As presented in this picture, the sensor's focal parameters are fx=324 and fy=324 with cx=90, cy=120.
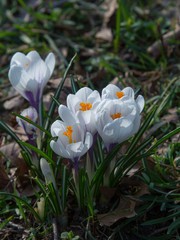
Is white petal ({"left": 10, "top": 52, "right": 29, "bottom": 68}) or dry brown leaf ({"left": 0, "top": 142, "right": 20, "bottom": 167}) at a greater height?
white petal ({"left": 10, "top": 52, "right": 29, "bottom": 68})

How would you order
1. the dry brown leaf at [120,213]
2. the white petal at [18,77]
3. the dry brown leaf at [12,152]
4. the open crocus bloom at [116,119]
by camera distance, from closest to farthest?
1. the open crocus bloom at [116,119]
2. the dry brown leaf at [120,213]
3. the white petal at [18,77]
4. the dry brown leaf at [12,152]

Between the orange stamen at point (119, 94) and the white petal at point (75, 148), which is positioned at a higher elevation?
the orange stamen at point (119, 94)

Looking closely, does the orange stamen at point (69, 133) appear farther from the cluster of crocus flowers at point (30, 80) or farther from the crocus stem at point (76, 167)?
the cluster of crocus flowers at point (30, 80)

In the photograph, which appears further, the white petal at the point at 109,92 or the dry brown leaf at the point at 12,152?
the dry brown leaf at the point at 12,152

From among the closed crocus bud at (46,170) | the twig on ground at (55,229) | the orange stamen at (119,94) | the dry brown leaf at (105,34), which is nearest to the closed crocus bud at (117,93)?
the orange stamen at (119,94)

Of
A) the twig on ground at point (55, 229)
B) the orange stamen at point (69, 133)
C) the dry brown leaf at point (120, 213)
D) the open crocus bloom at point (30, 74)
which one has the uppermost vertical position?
the open crocus bloom at point (30, 74)

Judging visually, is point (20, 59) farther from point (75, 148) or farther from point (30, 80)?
point (75, 148)

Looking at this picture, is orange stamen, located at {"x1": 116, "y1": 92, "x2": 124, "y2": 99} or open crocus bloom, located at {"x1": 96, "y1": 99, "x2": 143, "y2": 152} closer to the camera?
open crocus bloom, located at {"x1": 96, "y1": 99, "x2": 143, "y2": 152}

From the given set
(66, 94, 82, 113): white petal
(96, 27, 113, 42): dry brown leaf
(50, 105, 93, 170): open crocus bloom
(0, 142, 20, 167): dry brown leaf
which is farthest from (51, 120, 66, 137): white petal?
(96, 27, 113, 42): dry brown leaf

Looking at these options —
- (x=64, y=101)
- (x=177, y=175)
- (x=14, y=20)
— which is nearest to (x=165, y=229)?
(x=177, y=175)

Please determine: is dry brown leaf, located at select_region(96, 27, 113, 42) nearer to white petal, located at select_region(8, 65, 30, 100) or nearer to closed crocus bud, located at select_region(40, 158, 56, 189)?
white petal, located at select_region(8, 65, 30, 100)
